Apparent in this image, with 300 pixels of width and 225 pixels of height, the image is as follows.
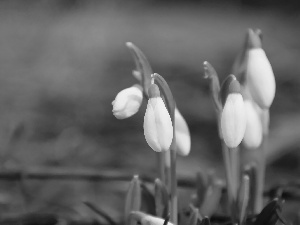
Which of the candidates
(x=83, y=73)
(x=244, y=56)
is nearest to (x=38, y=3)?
(x=83, y=73)

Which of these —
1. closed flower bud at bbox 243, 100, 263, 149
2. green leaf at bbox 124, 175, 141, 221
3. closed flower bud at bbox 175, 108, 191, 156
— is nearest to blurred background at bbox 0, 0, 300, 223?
green leaf at bbox 124, 175, 141, 221

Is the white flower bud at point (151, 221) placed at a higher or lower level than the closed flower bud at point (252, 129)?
lower

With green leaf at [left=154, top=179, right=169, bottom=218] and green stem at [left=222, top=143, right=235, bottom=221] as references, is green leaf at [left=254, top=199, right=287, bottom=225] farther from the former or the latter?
green leaf at [left=154, top=179, right=169, bottom=218]

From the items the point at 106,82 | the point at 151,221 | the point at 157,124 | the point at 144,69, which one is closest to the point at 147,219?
the point at 151,221

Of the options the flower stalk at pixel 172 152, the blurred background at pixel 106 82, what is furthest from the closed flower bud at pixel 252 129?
the blurred background at pixel 106 82

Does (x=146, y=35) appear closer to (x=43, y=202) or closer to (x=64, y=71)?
(x=64, y=71)

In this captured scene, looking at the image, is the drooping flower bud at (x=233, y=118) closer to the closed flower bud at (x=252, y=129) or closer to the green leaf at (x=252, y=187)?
the closed flower bud at (x=252, y=129)
